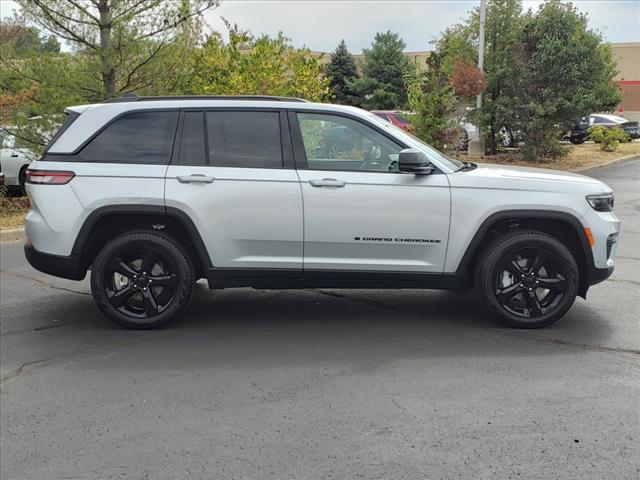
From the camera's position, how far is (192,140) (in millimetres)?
5473

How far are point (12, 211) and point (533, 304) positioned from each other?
1001 cm

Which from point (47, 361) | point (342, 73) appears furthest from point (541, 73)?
point (342, 73)

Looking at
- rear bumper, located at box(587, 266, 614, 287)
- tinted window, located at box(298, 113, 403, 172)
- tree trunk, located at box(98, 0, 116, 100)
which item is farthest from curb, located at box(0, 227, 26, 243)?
rear bumper, located at box(587, 266, 614, 287)

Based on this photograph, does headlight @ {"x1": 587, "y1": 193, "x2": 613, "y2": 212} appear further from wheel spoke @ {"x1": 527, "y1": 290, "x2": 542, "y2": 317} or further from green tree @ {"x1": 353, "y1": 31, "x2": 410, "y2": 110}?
green tree @ {"x1": 353, "y1": 31, "x2": 410, "y2": 110}

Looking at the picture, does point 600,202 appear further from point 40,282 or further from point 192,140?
point 40,282

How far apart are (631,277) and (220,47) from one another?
326 inches

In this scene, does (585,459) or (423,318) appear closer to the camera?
(585,459)

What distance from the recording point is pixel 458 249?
17.4 feet

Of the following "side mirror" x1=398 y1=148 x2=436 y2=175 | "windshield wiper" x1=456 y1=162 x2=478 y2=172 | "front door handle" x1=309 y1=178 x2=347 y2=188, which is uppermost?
"side mirror" x1=398 y1=148 x2=436 y2=175

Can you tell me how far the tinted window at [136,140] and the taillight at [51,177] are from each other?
219 millimetres

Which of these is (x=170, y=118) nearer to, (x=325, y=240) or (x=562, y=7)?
(x=325, y=240)

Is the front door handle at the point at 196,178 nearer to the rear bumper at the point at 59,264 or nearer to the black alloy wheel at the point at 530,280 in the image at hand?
the rear bumper at the point at 59,264

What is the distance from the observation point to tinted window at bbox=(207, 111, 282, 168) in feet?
17.7

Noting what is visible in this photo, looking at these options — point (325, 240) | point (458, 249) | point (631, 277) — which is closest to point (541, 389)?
point (458, 249)
